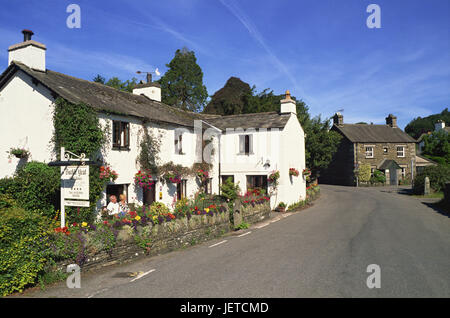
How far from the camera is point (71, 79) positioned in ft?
51.8

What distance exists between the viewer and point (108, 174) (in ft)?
41.0

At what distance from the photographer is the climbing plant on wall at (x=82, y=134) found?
466 inches

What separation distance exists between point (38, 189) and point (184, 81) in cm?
3694

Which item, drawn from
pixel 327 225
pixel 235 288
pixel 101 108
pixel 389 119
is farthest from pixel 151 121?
pixel 389 119

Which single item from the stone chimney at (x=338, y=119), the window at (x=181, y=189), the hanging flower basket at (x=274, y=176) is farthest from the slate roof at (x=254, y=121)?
the stone chimney at (x=338, y=119)

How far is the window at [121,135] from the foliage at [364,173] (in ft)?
120

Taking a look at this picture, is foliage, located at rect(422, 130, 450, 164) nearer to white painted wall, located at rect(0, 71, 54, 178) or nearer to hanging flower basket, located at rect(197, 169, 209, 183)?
hanging flower basket, located at rect(197, 169, 209, 183)

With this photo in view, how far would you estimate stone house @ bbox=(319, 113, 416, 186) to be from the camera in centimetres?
4375

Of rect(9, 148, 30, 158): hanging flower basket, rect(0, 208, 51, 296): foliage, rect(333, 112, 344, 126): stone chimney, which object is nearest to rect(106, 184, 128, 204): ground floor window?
rect(9, 148, 30, 158): hanging flower basket

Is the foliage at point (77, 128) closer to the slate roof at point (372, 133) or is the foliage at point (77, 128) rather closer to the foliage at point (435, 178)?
the foliage at point (435, 178)

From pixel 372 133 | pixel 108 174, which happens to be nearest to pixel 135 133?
pixel 108 174

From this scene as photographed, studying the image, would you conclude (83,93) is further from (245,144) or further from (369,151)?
(369,151)
